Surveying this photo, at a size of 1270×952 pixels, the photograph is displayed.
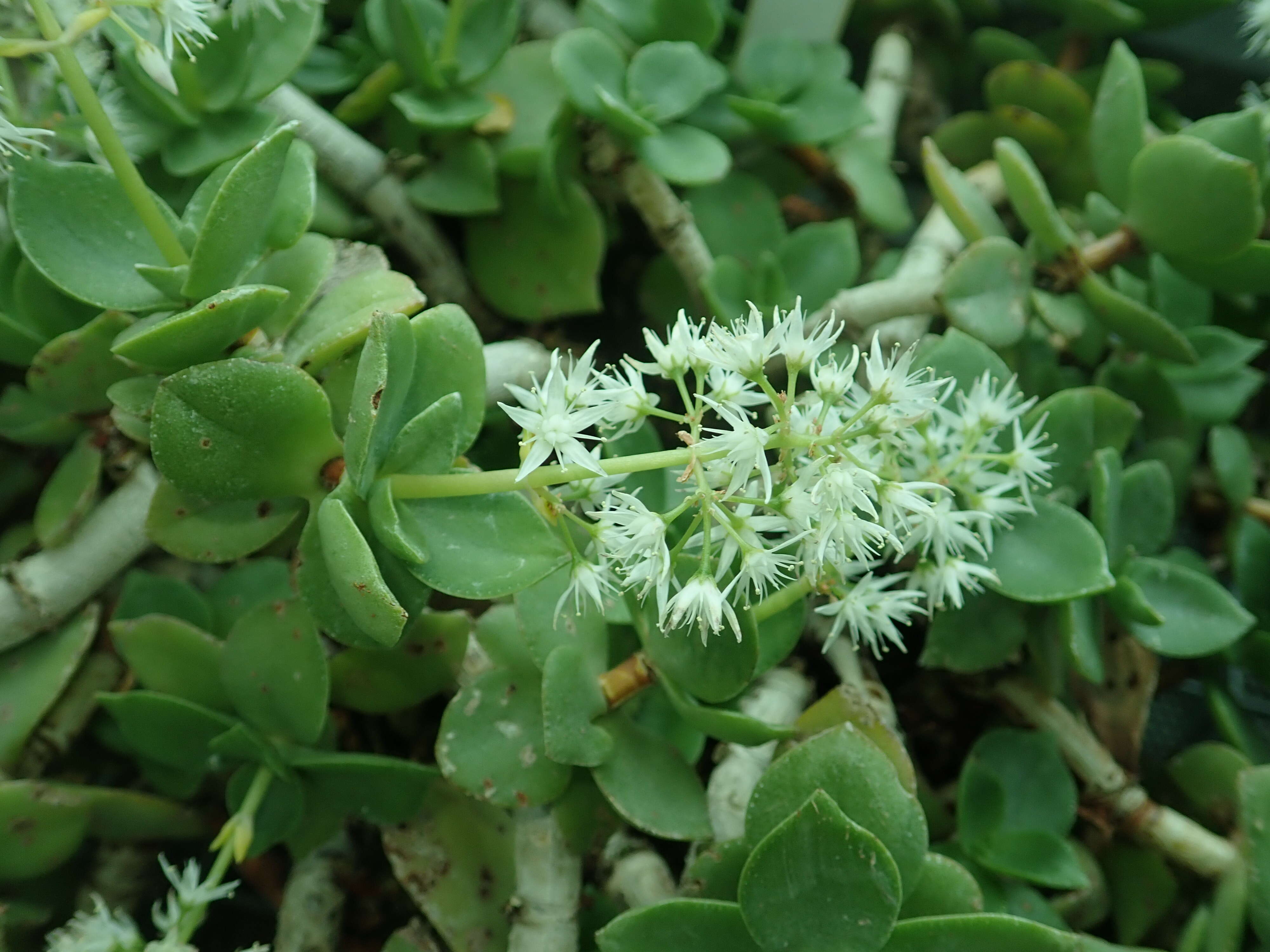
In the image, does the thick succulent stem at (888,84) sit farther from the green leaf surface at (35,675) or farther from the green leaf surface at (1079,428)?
the green leaf surface at (35,675)

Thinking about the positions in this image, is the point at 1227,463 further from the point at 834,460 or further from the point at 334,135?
the point at 334,135

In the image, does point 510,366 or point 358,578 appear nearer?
point 358,578

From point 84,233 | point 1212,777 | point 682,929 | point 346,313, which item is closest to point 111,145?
point 84,233

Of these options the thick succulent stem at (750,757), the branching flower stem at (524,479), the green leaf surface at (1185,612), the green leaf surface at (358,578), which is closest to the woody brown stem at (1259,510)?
the green leaf surface at (1185,612)

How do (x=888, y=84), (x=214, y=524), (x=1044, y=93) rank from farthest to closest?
(x=888, y=84)
(x=1044, y=93)
(x=214, y=524)

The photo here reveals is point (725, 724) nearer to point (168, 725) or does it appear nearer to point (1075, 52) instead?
point (168, 725)

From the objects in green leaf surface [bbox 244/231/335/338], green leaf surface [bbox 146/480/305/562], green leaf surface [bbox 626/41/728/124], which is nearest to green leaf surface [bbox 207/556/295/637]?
green leaf surface [bbox 146/480/305/562]
